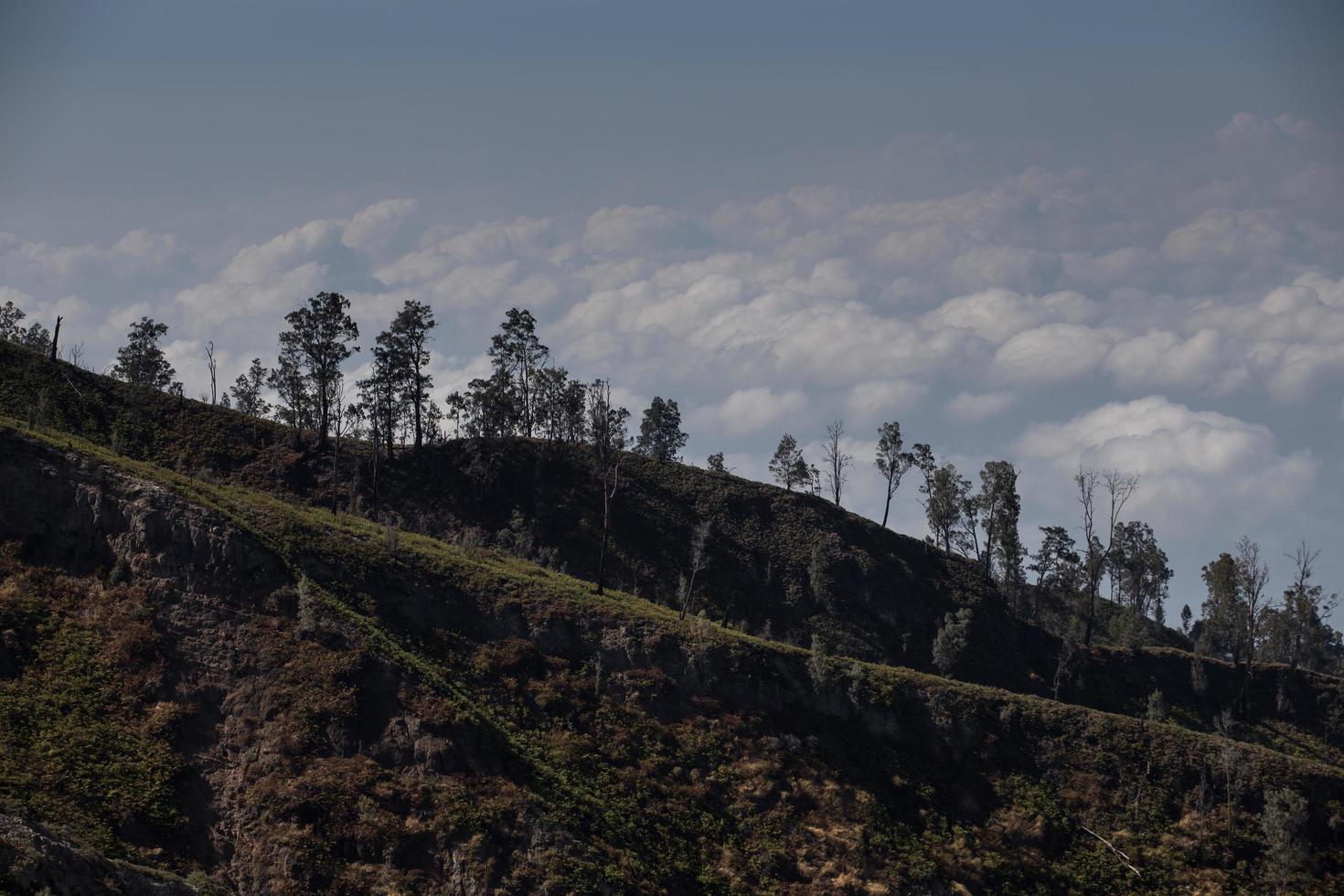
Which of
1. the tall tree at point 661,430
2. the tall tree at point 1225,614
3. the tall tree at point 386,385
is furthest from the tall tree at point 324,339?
the tall tree at point 1225,614

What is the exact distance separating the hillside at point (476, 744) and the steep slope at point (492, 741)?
5.4 inches

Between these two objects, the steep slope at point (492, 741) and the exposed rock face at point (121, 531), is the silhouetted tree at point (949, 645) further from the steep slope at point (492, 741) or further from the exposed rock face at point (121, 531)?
the exposed rock face at point (121, 531)

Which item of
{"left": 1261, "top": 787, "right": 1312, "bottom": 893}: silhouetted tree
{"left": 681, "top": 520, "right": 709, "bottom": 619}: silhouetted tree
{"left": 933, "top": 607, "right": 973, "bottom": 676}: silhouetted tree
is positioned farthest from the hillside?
{"left": 933, "top": 607, "right": 973, "bottom": 676}: silhouetted tree

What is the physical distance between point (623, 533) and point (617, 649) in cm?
3538

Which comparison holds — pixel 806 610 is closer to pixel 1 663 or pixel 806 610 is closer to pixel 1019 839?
pixel 1019 839

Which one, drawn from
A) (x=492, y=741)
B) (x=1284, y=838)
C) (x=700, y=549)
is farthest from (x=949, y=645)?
(x=492, y=741)

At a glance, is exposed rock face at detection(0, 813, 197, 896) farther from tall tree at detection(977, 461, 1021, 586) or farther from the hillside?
tall tree at detection(977, 461, 1021, 586)

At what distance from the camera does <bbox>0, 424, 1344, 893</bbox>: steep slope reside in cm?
3544

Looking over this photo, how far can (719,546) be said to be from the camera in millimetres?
88250

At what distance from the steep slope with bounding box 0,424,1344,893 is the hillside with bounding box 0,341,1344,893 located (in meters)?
0.14

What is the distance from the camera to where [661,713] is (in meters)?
48.0

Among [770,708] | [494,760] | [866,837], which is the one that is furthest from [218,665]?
[866,837]

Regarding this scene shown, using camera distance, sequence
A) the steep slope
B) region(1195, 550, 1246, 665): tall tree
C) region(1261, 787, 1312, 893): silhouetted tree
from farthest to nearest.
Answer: region(1195, 550, 1246, 665): tall tree → region(1261, 787, 1312, 893): silhouetted tree → the steep slope

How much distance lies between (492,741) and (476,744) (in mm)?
864
